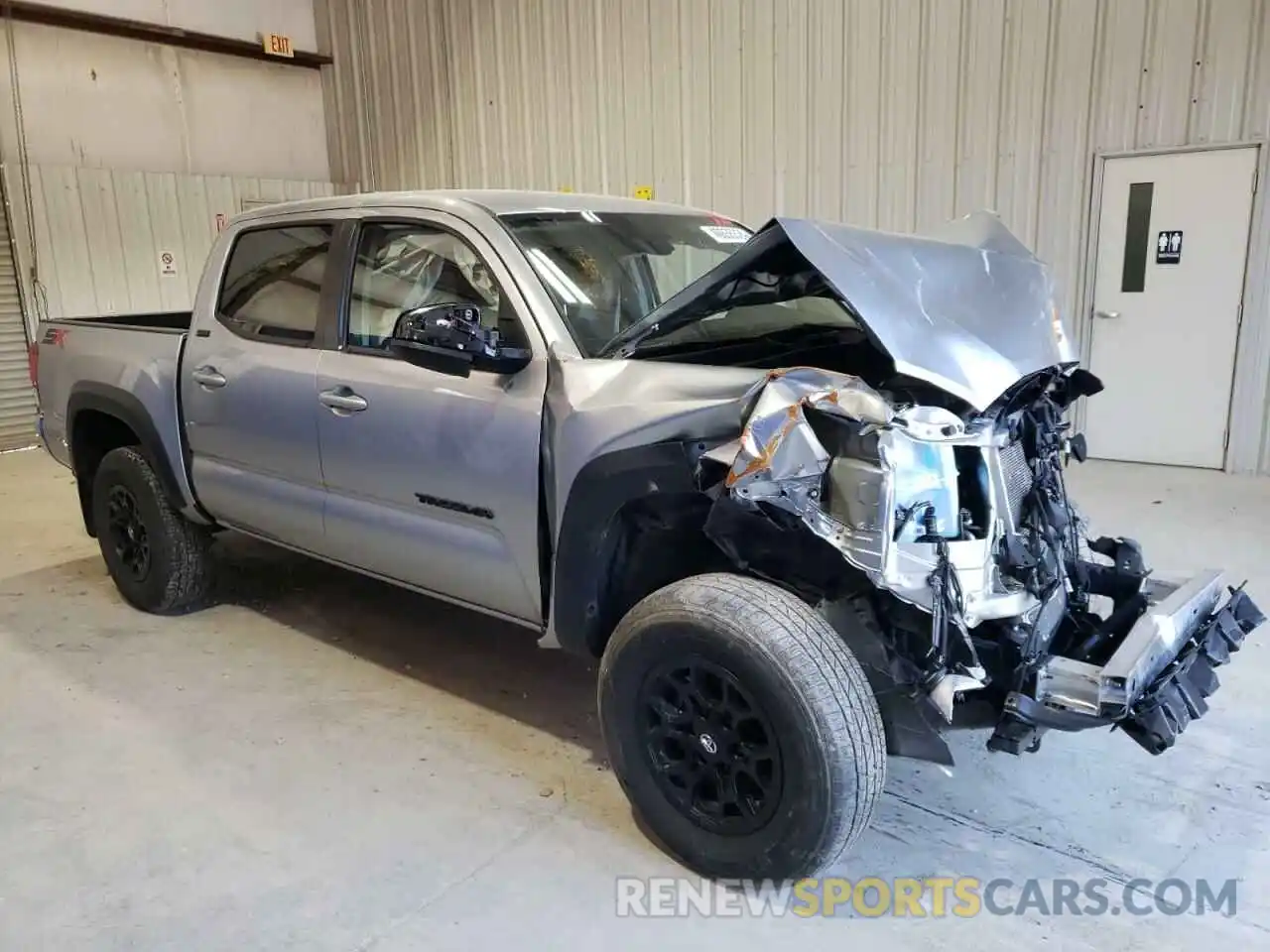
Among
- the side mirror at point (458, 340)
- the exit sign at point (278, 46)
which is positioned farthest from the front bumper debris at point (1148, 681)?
the exit sign at point (278, 46)

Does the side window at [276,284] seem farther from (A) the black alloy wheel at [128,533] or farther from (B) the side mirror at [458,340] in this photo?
(A) the black alloy wheel at [128,533]

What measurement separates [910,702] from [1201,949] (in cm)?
81

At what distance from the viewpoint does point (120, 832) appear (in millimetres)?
2686

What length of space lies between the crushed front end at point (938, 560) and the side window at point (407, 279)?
45.2 inches

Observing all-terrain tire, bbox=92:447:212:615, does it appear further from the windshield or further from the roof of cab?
the windshield

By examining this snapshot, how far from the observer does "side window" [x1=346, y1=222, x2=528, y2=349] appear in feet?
9.97

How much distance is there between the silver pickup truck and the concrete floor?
0.31 m

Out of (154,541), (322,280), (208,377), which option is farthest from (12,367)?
(322,280)

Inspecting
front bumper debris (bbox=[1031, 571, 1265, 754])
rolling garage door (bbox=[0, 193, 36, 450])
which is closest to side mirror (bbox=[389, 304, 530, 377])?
front bumper debris (bbox=[1031, 571, 1265, 754])

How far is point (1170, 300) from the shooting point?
6898 millimetres

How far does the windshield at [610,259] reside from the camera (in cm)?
289

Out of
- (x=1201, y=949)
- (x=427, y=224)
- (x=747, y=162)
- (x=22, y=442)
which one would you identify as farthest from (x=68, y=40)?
(x=1201, y=949)

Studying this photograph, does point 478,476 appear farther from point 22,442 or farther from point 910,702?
point 22,442

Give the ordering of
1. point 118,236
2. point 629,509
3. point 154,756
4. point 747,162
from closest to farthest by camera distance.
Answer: point 629,509, point 154,756, point 747,162, point 118,236
